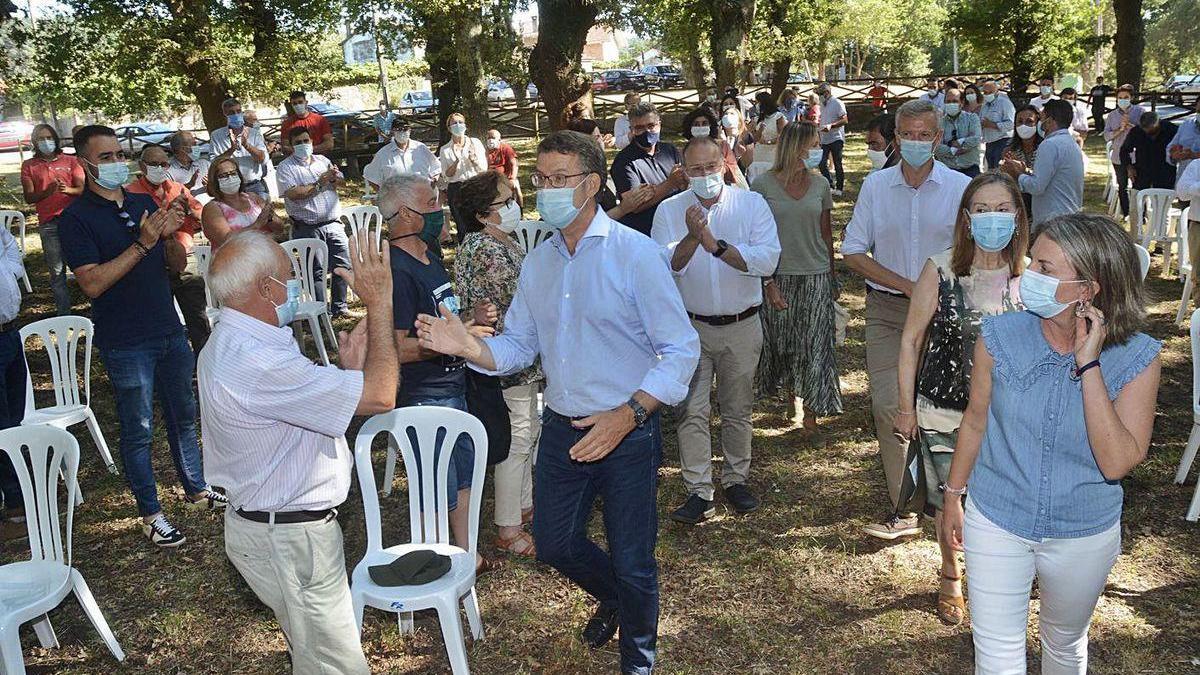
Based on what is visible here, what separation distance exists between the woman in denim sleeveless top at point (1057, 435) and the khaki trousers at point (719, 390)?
6.61 feet

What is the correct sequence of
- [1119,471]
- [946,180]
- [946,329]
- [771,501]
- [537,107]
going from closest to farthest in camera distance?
[1119,471], [946,329], [946,180], [771,501], [537,107]

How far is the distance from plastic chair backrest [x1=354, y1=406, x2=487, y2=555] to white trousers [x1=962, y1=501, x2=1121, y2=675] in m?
1.78

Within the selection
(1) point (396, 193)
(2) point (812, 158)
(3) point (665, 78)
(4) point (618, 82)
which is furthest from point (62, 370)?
(3) point (665, 78)

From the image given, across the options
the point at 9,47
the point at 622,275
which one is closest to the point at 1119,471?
the point at 622,275

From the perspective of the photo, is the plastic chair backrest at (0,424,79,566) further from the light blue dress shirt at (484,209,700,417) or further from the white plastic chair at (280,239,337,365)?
the white plastic chair at (280,239,337,365)

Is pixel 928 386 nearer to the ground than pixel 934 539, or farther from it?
farther from it

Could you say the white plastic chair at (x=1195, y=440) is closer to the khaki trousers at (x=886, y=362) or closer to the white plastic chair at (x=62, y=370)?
the khaki trousers at (x=886, y=362)

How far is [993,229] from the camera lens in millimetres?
3312

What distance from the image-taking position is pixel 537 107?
80.2 ft

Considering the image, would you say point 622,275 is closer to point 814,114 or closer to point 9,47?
point 814,114

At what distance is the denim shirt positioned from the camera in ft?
8.14

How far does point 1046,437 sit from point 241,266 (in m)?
2.30

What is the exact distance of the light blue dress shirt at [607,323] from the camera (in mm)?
3098

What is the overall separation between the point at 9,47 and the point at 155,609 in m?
14.5
